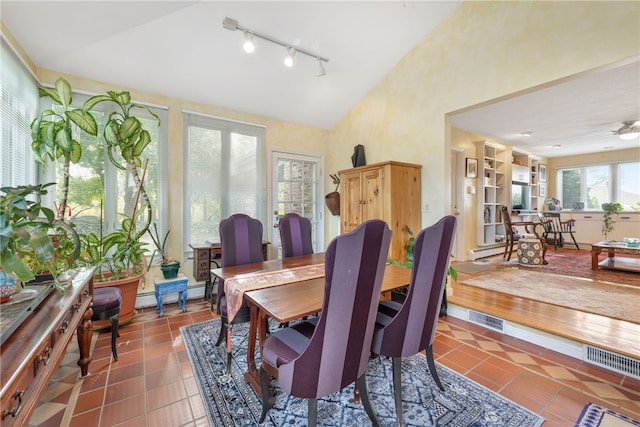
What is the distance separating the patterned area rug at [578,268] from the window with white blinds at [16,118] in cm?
664

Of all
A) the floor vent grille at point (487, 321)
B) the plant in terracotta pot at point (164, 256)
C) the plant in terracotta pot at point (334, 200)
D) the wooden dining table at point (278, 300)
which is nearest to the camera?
the wooden dining table at point (278, 300)

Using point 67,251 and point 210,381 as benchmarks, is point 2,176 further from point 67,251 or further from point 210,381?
point 210,381

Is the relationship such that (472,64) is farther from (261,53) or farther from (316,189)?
(316,189)

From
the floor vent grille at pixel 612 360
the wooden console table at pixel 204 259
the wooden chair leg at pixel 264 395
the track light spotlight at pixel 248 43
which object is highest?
the track light spotlight at pixel 248 43

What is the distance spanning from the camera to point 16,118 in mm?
2219

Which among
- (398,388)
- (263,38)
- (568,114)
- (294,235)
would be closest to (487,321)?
(398,388)

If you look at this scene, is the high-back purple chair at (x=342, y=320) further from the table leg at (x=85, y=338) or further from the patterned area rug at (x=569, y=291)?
the patterned area rug at (x=569, y=291)

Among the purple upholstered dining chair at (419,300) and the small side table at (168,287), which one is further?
the small side table at (168,287)

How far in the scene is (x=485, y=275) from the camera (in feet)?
13.3

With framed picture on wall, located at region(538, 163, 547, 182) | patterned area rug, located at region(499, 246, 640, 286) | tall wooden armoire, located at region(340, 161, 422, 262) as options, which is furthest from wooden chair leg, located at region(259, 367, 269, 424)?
framed picture on wall, located at region(538, 163, 547, 182)

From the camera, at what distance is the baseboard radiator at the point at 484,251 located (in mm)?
5359

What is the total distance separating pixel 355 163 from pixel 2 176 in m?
3.70

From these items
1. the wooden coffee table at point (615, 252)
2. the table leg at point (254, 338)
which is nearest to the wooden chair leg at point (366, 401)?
the table leg at point (254, 338)

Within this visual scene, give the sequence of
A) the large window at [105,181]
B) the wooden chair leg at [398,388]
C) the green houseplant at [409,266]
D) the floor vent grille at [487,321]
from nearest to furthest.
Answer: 1. the wooden chair leg at [398,388]
2. the floor vent grille at [487,321]
3. the green houseplant at [409,266]
4. the large window at [105,181]
